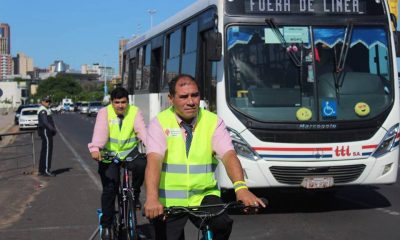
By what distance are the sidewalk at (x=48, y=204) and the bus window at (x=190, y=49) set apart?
2689mm

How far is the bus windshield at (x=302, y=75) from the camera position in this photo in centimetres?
852

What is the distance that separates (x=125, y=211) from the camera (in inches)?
256

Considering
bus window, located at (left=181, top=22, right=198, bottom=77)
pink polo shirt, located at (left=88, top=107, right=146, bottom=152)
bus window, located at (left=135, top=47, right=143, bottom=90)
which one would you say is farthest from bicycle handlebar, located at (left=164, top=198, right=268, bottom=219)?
bus window, located at (left=135, top=47, right=143, bottom=90)

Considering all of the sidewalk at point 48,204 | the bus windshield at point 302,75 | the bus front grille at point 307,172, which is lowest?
the sidewalk at point 48,204

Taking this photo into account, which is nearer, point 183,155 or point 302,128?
point 183,155

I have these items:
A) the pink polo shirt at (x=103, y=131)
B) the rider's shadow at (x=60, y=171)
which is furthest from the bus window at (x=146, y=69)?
the pink polo shirt at (x=103, y=131)

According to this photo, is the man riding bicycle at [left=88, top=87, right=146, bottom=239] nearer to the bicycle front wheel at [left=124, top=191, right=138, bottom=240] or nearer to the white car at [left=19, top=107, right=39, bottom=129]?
the bicycle front wheel at [left=124, top=191, right=138, bottom=240]

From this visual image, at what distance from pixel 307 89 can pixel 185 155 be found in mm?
4867

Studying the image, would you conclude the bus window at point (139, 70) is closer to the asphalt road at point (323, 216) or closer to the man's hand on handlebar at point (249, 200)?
the asphalt road at point (323, 216)

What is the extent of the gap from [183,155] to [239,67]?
4.75 m

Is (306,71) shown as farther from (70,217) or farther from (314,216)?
(70,217)

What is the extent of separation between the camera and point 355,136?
845 cm

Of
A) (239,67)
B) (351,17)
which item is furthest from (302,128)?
(351,17)

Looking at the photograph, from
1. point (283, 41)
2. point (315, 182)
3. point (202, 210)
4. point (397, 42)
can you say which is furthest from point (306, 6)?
point (202, 210)
